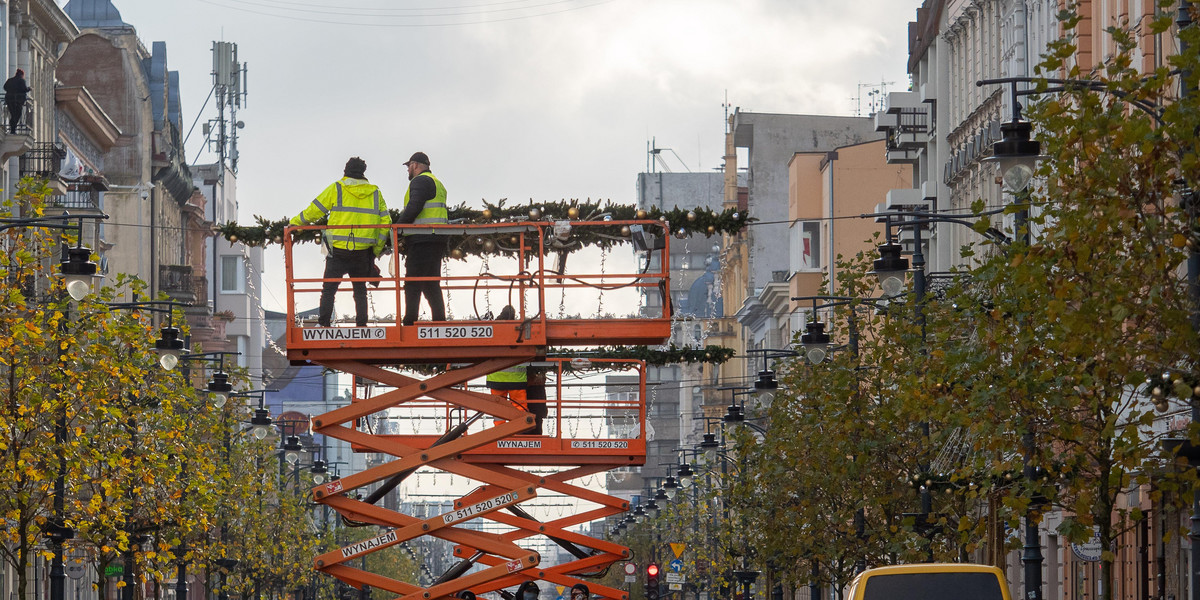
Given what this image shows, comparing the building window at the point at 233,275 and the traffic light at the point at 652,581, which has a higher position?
the building window at the point at 233,275

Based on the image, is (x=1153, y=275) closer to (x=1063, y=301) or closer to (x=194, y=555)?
(x=1063, y=301)

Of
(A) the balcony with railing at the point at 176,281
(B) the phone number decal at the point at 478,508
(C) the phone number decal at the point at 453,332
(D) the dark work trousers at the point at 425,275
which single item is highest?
(A) the balcony with railing at the point at 176,281

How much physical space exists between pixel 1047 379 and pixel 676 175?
15967cm

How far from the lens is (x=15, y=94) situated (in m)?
56.4

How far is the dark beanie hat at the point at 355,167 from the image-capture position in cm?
2295

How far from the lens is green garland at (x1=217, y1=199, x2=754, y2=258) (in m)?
22.3

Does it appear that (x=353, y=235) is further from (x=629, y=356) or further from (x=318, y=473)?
(x=318, y=473)

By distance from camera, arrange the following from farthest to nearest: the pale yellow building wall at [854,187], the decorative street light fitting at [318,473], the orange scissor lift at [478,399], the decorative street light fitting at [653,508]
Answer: the decorative street light fitting at [653,508], the pale yellow building wall at [854,187], the decorative street light fitting at [318,473], the orange scissor lift at [478,399]

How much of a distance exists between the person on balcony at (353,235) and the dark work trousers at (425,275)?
15.7 inches

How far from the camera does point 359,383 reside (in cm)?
2352

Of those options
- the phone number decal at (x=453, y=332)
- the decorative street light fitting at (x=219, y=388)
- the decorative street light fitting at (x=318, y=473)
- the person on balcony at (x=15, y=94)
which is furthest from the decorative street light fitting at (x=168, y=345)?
the decorative street light fitting at (x=318, y=473)

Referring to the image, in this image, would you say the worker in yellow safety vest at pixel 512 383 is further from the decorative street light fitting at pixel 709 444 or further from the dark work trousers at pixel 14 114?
the decorative street light fitting at pixel 709 444

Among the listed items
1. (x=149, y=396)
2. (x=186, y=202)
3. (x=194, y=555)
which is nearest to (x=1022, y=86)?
(x=194, y=555)

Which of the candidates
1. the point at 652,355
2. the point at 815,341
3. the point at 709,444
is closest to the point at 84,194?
the point at 709,444
